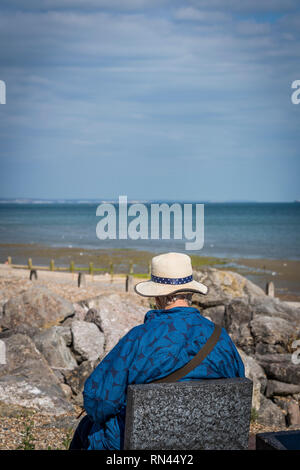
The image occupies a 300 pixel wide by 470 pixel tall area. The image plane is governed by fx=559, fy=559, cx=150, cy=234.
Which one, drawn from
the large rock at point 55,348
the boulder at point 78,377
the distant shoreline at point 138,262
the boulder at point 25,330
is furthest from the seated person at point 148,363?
the distant shoreline at point 138,262

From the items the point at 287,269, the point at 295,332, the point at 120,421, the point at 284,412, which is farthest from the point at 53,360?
the point at 287,269

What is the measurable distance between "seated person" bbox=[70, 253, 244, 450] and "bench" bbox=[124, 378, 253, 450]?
10 centimetres

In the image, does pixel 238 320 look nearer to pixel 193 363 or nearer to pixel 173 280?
pixel 173 280

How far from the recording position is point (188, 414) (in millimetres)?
2943

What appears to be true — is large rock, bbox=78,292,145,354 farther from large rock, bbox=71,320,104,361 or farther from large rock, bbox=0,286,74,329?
large rock, bbox=0,286,74,329

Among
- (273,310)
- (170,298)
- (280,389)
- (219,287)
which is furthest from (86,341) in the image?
(170,298)

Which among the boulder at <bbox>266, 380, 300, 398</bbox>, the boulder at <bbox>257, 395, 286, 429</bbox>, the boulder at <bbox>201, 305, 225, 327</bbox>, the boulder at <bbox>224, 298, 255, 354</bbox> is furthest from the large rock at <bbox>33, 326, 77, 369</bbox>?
the boulder at <bbox>201, 305, 225, 327</bbox>

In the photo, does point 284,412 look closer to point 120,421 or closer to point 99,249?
point 120,421

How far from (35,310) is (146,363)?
807 centimetres

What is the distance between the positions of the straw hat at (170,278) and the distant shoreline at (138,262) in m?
22.0

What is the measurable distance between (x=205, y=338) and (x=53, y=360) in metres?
6.01

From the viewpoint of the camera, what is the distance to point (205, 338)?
3.07 m

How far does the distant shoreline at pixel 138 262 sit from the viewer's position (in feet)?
101

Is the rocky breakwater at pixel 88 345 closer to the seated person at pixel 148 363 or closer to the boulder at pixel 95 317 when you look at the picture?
the boulder at pixel 95 317
